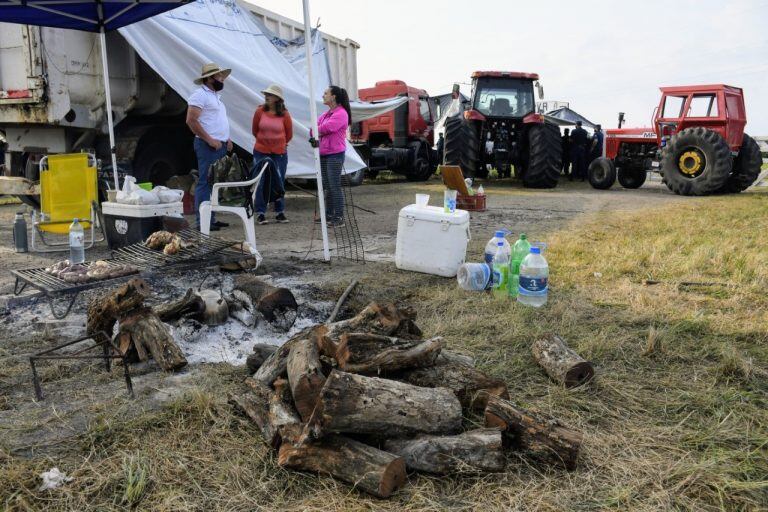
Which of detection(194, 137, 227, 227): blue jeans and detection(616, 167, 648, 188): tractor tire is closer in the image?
detection(194, 137, 227, 227): blue jeans

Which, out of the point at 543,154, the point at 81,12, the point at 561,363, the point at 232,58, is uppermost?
the point at 81,12

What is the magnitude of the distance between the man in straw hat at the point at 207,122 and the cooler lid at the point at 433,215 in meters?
2.32

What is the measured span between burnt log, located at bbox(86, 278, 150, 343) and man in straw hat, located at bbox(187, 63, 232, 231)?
9.62ft

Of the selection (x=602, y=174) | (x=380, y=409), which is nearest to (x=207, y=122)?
(x=380, y=409)

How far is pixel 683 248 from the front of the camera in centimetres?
553

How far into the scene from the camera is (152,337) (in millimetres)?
2812

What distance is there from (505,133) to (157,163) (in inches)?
309

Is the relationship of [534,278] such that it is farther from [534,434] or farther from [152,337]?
[152,337]

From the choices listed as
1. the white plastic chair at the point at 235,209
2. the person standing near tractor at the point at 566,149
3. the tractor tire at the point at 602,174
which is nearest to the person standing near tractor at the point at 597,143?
the person standing near tractor at the point at 566,149

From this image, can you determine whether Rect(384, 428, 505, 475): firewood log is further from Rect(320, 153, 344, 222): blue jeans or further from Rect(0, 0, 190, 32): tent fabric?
Rect(0, 0, 190, 32): tent fabric

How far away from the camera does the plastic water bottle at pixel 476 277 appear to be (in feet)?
13.6

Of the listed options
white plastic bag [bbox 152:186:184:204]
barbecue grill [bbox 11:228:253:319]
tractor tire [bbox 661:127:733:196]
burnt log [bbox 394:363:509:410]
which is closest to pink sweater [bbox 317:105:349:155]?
white plastic bag [bbox 152:186:184:204]

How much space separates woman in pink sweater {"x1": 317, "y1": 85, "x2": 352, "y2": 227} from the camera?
610 cm

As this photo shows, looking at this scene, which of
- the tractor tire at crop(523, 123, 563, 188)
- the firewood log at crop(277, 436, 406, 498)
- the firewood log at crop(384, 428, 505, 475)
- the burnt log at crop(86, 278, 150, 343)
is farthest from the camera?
the tractor tire at crop(523, 123, 563, 188)
